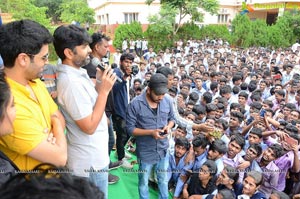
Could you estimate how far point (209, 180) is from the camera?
9.52 ft

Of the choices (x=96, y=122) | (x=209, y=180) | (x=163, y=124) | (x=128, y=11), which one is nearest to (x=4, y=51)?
(x=96, y=122)

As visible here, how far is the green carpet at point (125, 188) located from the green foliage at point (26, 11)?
14.4 m

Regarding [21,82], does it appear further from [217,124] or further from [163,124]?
[217,124]

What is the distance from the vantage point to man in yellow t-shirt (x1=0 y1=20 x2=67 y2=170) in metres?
1.24

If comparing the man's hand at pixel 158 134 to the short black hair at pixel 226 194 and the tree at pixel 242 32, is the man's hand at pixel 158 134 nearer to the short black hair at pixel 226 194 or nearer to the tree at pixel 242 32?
the short black hair at pixel 226 194

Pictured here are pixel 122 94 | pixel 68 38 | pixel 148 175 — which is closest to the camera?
pixel 68 38

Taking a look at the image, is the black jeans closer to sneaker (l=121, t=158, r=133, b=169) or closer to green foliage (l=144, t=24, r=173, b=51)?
sneaker (l=121, t=158, r=133, b=169)

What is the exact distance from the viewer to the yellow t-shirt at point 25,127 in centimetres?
A: 123

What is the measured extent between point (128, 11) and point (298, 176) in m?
21.7

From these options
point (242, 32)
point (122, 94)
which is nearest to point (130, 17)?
point (242, 32)

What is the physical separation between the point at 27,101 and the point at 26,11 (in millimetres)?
18715

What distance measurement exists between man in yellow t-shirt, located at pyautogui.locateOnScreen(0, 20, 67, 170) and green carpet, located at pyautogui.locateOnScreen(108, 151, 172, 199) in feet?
6.44

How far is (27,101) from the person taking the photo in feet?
4.33

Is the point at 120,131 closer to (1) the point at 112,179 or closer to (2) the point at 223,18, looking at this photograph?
(1) the point at 112,179
